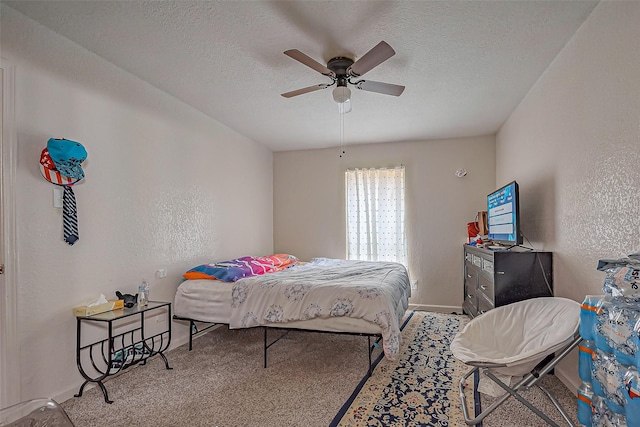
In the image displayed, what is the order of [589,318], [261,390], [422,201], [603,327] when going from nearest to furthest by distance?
[603,327], [589,318], [261,390], [422,201]

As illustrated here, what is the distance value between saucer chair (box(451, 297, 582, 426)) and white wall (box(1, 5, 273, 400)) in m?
2.71

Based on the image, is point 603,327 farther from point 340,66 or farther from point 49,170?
point 49,170

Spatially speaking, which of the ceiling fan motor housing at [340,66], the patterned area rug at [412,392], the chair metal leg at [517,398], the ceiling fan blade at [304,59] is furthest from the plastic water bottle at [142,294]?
the chair metal leg at [517,398]

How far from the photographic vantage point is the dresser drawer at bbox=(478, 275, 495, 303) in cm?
303

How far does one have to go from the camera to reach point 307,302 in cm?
285

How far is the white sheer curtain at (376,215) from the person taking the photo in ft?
17.2

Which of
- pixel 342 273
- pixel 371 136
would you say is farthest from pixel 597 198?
pixel 371 136

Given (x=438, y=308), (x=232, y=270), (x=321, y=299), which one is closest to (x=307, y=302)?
(x=321, y=299)

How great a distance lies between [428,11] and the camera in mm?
2135

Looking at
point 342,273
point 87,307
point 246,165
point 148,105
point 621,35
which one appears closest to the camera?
point 621,35

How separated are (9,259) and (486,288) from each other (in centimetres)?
378

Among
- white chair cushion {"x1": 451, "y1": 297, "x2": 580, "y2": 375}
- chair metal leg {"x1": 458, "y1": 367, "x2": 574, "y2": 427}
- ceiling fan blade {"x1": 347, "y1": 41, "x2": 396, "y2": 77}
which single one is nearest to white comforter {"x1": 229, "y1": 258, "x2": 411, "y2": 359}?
white chair cushion {"x1": 451, "y1": 297, "x2": 580, "y2": 375}

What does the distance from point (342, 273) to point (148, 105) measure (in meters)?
2.52

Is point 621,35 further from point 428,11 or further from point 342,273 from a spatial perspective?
point 342,273
